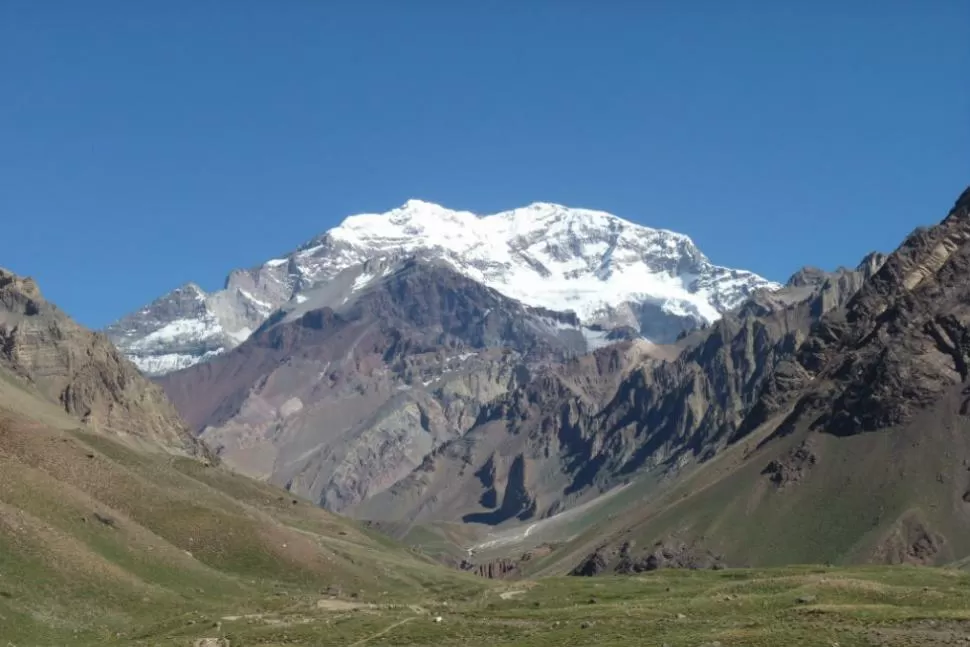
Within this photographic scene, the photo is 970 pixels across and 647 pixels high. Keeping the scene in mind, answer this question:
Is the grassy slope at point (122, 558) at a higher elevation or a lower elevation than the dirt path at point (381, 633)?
higher

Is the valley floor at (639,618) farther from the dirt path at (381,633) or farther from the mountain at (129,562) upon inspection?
the mountain at (129,562)

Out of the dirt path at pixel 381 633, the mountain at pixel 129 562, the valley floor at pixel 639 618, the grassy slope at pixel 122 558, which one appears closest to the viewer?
the valley floor at pixel 639 618

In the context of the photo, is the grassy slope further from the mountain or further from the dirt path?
the dirt path

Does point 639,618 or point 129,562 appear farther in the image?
point 129,562

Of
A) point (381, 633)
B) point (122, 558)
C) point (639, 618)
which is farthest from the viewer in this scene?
point (122, 558)

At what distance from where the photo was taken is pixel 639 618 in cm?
10194

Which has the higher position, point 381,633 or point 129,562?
point 129,562

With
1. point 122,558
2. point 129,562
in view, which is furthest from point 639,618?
point 122,558

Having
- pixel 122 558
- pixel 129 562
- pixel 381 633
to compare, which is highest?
pixel 122 558

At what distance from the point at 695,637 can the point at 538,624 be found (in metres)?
19.2

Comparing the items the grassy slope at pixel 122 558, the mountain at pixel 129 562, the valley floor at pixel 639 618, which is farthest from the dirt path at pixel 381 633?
the grassy slope at pixel 122 558

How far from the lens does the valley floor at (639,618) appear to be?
88.9 m

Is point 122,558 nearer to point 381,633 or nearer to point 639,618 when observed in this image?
point 381,633

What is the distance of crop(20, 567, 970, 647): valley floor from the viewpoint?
292 ft
